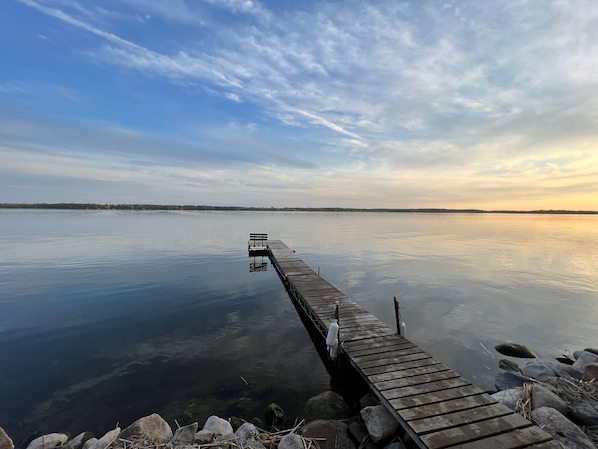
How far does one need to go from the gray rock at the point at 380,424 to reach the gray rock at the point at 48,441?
6.55 m

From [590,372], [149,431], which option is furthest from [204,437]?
[590,372]

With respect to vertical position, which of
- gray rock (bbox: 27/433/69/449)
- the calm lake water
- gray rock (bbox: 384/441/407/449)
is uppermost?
gray rock (bbox: 384/441/407/449)

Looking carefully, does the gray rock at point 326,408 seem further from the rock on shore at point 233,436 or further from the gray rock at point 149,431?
the gray rock at point 149,431

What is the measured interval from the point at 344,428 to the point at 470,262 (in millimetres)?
27719

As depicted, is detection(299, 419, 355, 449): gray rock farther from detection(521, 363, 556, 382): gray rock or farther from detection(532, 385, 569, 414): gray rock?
detection(521, 363, 556, 382): gray rock

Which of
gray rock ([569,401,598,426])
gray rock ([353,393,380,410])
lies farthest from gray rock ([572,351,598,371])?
gray rock ([353,393,380,410])

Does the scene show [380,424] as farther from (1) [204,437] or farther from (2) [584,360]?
(2) [584,360]

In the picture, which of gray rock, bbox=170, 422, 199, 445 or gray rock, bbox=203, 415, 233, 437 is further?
gray rock, bbox=203, 415, 233, 437

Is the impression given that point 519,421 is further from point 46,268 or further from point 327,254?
point 46,268

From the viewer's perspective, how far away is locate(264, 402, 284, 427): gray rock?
7340 millimetres

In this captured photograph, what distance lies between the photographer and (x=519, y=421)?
5453 millimetres

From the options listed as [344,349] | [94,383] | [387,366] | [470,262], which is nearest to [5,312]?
[94,383]

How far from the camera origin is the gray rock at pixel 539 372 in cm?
920

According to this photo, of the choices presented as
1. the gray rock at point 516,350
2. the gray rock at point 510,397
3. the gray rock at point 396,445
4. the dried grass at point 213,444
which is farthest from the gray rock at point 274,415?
the gray rock at point 516,350
